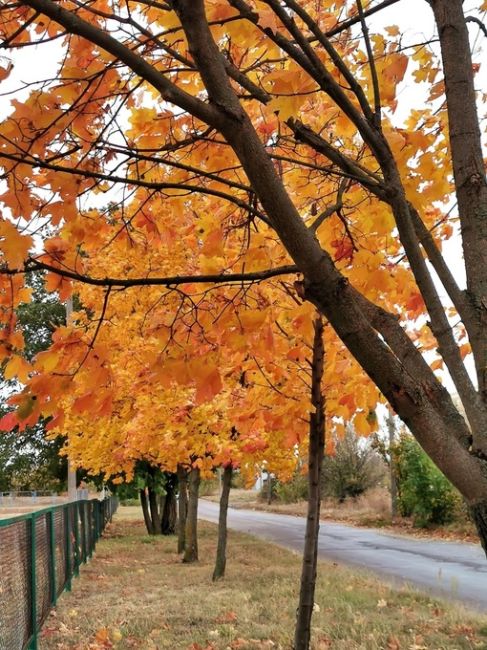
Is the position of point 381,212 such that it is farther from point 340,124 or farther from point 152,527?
point 152,527

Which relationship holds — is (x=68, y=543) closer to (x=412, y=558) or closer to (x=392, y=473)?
(x=412, y=558)

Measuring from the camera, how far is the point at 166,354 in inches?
105

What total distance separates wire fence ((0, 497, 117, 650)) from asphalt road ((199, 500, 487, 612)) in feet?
17.4

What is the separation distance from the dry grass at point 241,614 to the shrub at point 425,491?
11633mm

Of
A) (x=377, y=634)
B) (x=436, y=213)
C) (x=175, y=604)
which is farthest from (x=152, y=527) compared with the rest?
(x=436, y=213)

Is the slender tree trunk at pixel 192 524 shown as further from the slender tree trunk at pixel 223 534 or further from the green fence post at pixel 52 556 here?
the green fence post at pixel 52 556

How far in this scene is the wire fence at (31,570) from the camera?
4660 millimetres

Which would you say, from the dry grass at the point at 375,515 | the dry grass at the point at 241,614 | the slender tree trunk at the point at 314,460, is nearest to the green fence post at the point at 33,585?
the dry grass at the point at 241,614

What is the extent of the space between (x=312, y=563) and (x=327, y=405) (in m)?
1.25

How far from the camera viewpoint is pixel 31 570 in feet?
19.3

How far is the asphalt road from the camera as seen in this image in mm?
10492

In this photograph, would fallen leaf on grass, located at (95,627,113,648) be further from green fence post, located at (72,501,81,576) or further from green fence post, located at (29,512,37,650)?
green fence post, located at (72,501,81,576)

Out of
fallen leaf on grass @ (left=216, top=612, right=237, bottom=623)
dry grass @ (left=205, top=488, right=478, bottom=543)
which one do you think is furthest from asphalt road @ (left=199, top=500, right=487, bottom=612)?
fallen leaf on grass @ (left=216, top=612, right=237, bottom=623)

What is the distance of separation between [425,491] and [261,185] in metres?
21.7
